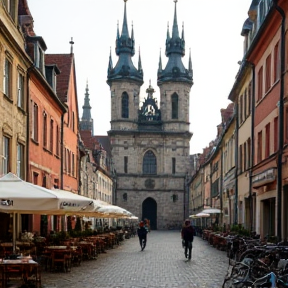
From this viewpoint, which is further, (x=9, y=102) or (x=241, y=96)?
(x=241, y=96)

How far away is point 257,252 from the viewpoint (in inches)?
598

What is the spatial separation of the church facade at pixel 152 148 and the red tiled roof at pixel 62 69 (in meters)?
56.6

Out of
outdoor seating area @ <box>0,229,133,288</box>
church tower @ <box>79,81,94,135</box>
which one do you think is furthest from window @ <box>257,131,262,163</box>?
church tower @ <box>79,81,94,135</box>

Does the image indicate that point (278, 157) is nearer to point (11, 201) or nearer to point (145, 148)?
point (11, 201)

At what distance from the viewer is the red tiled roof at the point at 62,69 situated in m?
40.1

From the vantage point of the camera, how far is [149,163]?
10150 centimetres

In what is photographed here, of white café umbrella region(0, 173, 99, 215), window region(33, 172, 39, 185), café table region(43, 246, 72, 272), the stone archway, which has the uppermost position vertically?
window region(33, 172, 39, 185)

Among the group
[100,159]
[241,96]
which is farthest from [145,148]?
[241,96]

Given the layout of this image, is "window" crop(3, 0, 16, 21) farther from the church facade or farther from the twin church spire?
the twin church spire

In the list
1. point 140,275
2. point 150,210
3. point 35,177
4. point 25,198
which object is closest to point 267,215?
point 140,275

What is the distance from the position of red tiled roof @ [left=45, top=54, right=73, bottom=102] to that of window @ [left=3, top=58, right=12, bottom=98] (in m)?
14.6

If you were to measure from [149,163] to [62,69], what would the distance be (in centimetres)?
6045

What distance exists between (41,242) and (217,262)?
6.63 m

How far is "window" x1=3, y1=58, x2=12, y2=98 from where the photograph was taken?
23831 mm
